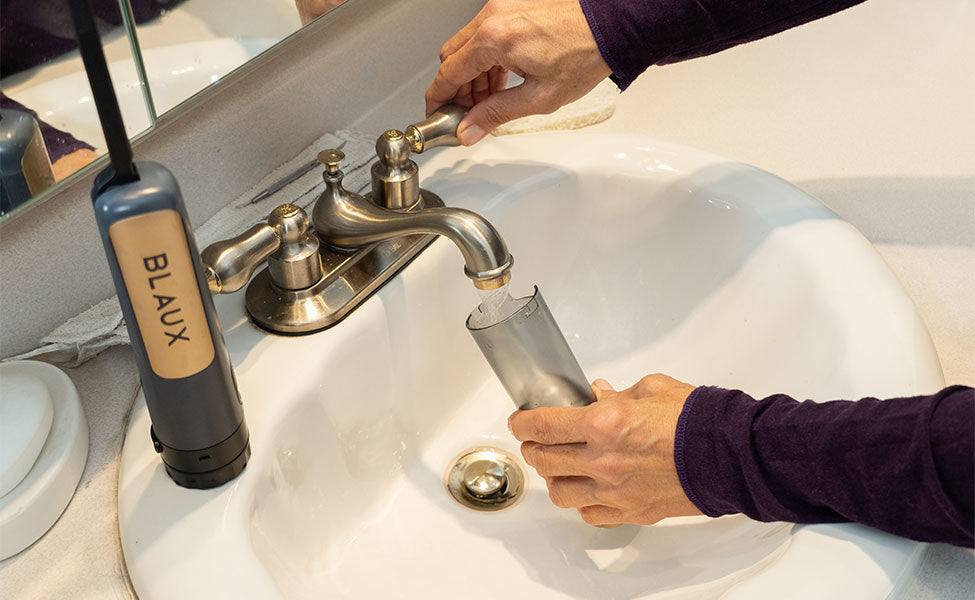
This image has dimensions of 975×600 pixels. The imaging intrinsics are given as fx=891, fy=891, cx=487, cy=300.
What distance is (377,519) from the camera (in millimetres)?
713

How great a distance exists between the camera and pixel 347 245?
688 mm

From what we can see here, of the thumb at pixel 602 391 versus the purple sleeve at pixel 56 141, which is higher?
the purple sleeve at pixel 56 141

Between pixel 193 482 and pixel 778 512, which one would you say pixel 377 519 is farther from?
pixel 778 512

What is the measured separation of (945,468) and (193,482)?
0.42 m

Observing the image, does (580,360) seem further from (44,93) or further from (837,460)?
(44,93)

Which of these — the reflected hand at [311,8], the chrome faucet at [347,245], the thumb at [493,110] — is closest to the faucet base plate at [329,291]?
the chrome faucet at [347,245]

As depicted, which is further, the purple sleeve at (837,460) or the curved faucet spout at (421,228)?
the curved faucet spout at (421,228)

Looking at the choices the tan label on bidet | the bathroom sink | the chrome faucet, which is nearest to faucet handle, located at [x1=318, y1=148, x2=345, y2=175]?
the chrome faucet

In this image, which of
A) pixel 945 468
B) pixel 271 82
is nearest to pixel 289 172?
pixel 271 82

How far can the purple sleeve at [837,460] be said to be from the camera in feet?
1.52

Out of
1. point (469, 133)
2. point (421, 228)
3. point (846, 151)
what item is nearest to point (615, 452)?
point (421, 228)

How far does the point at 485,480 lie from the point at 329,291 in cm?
22

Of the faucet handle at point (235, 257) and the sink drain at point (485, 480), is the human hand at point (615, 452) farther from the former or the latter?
the faucet handle at point (235, 257)

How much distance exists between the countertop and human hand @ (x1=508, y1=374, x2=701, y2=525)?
16cm
